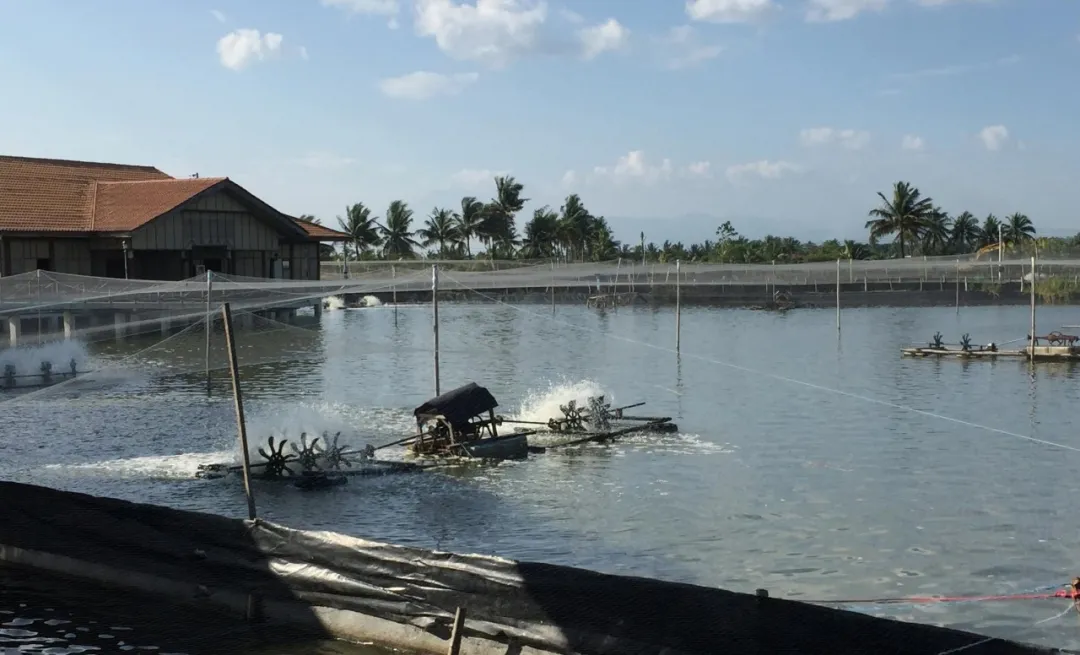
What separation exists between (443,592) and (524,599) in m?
0.78

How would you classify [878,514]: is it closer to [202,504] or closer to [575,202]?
[202,504]

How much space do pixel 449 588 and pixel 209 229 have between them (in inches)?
1331

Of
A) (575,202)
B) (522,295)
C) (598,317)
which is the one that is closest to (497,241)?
(575,202)

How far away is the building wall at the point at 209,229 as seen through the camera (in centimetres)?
3797

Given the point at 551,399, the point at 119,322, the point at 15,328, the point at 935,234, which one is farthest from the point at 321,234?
the point at 935,234

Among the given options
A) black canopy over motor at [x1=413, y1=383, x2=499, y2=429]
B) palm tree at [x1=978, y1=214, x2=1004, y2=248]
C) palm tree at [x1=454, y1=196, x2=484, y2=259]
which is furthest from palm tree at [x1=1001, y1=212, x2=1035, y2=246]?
black canopy over motor at [x1=413, y1=383, x2=499, y2=429]

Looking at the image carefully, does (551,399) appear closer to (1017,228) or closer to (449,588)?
(449,588)

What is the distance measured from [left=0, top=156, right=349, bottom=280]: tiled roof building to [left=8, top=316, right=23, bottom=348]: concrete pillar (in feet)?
16.9

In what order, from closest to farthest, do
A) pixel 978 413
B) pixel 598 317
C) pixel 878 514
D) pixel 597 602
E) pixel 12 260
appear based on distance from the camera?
pixel 597 602 < pixel 878 514 < pixel 978 413 < pixel 12 260 < pixel 598 317

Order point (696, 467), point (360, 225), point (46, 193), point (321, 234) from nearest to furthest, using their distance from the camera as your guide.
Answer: point (696, 467)
point (46, 193)
point (321, 234)
point (360, 225)

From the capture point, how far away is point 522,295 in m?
68.8

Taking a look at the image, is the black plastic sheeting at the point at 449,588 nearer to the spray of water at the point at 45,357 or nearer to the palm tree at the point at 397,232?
the spray of water at the point at 45,357

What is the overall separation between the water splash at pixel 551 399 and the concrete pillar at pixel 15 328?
12.7 m

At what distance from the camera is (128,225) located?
122 feet
